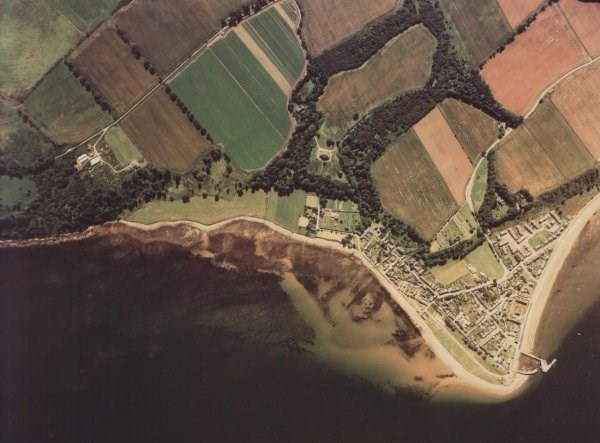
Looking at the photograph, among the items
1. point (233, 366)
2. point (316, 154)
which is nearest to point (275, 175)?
point (316, 154)

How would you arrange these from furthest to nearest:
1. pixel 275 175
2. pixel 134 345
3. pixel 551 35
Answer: pixel 551 35 < pixel 275 175 < pixel 134 345

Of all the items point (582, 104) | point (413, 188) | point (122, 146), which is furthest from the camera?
point (582, 104)

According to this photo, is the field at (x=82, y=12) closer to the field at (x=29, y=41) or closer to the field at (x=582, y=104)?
the field at (x=29, y=41)

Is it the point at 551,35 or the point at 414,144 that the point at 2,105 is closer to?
the point at 414,144

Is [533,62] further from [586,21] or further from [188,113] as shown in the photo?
[188,113]

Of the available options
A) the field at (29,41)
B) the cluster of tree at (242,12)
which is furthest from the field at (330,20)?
the field at (29,41)

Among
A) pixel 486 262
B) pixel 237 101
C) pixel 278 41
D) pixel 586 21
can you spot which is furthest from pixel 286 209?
pixel 586 21
